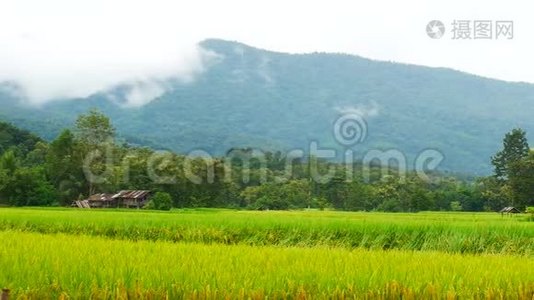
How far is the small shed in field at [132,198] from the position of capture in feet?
181

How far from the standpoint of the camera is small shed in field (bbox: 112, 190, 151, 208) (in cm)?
5512

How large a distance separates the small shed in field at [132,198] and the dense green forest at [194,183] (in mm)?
1659

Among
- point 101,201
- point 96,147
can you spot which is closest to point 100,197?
point 101,201

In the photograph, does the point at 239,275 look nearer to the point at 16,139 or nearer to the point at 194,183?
the point at 194,183

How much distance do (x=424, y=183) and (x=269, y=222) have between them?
233 ft

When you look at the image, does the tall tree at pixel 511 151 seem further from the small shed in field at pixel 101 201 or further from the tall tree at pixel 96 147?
the tall tree at pixel 96 147

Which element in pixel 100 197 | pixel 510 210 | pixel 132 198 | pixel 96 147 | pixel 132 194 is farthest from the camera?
pixel 96 147

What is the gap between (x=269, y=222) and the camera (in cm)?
1505

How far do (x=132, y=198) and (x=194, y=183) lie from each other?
6.39 m

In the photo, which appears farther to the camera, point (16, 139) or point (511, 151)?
point (16, 139)

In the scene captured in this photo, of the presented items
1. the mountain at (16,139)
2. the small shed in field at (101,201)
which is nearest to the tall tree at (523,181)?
the small shed in field at (101,201)

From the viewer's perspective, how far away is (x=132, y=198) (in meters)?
55.8

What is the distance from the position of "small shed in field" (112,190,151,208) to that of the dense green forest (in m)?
1.66

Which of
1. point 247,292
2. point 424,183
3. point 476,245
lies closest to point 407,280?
point 247,292
